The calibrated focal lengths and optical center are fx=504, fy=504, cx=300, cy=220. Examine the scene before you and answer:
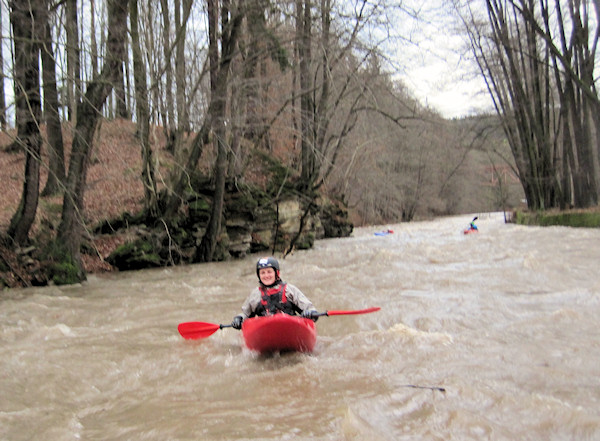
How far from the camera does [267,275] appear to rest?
460 centimetres

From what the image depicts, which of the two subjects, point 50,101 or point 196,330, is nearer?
point 196,330

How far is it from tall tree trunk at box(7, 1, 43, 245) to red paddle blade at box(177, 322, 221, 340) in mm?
4188

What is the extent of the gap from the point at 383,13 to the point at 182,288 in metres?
6.98

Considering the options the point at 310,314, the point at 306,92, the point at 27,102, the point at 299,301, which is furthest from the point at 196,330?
the point at 306,92

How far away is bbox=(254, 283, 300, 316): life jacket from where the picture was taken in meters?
4.63

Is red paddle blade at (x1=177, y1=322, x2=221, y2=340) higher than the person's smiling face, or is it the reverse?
the person's smiling face

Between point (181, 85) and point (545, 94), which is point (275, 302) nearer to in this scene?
point (181, 85)

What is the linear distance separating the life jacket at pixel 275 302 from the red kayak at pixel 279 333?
1.45 feet

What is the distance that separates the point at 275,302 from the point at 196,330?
80cm

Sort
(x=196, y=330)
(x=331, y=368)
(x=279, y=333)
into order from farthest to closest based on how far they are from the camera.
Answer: (x=196, y=330), (x=279, y=333), (x=331, y=368)

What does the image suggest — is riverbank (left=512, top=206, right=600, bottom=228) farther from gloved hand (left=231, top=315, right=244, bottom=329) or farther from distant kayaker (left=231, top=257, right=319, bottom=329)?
gloved hand (left=231, top=315, right=244, bottom=329)

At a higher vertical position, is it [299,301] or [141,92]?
[141,92]

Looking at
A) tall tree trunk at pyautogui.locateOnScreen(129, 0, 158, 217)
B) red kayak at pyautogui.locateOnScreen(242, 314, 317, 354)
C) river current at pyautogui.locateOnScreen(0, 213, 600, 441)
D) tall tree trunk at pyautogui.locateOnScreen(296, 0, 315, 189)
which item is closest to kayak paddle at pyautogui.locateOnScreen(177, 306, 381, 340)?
river current at pyautogui.locateOnScreen(0, 213, 600, 441)

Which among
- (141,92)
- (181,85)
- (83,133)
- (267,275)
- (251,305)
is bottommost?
(251,305)
